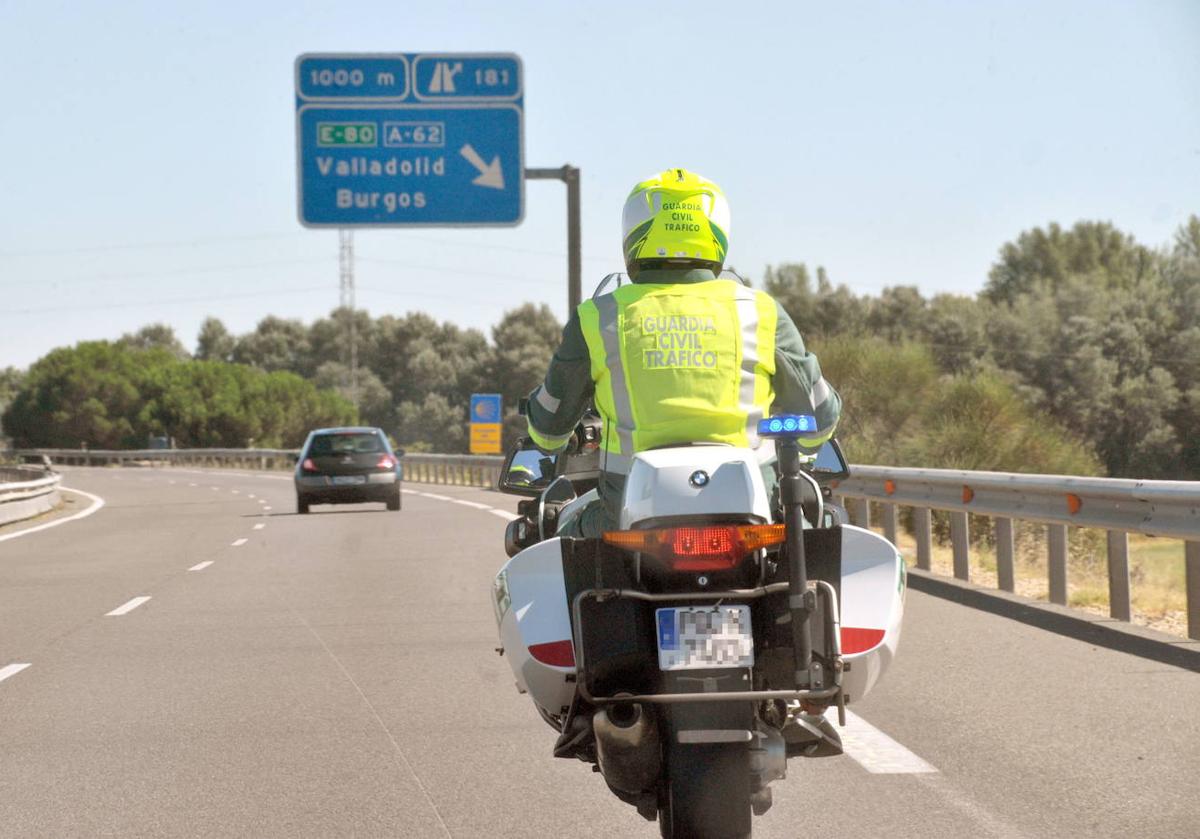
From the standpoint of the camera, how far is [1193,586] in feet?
31.6

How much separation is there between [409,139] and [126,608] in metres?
13.8

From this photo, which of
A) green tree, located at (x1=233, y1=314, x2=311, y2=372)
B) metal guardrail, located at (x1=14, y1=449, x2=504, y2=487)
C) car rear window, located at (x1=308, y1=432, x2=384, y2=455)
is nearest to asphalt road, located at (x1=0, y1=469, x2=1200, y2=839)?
car rear window, located at (x1=308, y1=432, x2=384, y2=455)

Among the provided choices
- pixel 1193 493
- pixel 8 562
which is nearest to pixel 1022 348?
pixel 8 562

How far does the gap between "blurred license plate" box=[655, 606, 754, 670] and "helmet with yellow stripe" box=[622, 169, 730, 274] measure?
122 centimetres

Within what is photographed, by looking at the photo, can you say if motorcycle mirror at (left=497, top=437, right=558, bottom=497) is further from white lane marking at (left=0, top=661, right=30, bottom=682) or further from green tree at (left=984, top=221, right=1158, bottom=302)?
green tree at (left=984, top=221, right=1158, bottom=302)

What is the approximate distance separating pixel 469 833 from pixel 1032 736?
258 centimetres

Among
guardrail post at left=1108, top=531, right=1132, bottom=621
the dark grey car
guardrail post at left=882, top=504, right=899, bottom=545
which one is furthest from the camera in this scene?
the dark grey car

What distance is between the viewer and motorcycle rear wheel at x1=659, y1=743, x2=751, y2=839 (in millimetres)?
4215

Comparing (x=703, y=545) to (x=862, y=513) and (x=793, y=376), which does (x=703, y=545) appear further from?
(x=862, y=513)

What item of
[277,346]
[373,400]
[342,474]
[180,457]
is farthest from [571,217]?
[277,346]

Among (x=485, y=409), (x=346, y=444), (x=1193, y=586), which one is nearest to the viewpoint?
(x=1193, y=586)

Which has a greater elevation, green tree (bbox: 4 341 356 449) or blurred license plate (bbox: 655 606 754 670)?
green tree (bbox: 4 341 356 449)

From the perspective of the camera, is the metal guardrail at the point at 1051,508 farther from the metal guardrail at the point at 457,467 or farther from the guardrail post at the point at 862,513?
the metal guardrail at the point at 457,467

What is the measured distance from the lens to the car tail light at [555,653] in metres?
4.57
